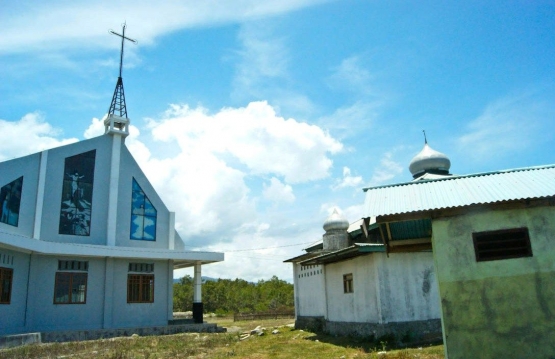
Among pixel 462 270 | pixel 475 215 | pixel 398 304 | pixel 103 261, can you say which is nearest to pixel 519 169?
pixel 475 215

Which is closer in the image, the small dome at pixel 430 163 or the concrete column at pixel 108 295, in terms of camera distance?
the small dome at pixel 430 163

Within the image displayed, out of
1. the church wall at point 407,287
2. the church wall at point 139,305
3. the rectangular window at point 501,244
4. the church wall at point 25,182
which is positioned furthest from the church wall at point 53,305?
the rectangular window at point 501,244

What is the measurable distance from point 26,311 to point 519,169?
1786cm

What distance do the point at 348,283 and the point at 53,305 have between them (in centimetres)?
1198

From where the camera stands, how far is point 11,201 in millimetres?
17969

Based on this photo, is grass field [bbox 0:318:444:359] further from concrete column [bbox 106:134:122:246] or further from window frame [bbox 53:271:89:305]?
concrete column [bbox 106:134:122:246]

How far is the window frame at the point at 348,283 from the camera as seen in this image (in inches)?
652

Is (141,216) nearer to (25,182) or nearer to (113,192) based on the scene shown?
(113,192)

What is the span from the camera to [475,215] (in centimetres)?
783

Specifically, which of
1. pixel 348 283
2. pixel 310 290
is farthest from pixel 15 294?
pixel 348 283

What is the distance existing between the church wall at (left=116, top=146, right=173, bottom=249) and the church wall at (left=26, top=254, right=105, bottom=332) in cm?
203

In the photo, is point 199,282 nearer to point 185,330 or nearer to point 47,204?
point 185,330

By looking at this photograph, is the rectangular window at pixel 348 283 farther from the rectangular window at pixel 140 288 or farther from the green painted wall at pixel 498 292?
the rectangular window at pixel 140 288

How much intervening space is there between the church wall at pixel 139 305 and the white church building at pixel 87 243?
43mm
